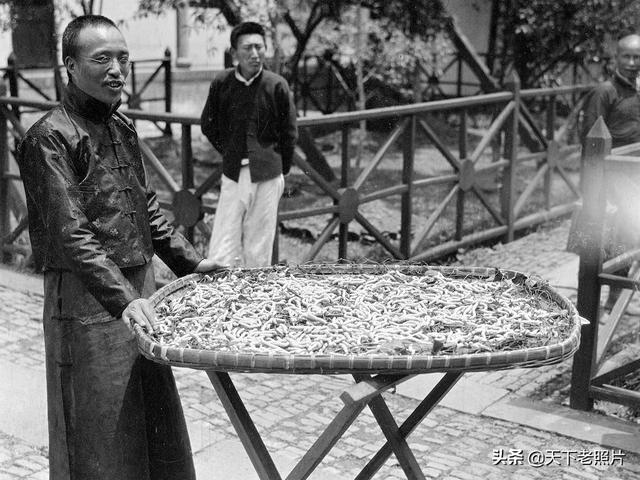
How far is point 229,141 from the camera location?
22.1 feet

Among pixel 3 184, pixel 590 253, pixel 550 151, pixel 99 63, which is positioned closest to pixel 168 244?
pixel 99 63

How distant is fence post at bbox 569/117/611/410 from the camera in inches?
206

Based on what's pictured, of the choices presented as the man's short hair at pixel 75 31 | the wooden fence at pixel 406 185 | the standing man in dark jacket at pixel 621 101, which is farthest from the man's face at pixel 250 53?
the man's short hair at pixel 75 31

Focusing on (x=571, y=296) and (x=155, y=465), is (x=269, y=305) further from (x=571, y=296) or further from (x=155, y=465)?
(x=571, y=296)

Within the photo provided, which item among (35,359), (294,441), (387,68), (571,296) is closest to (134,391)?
(294,441)

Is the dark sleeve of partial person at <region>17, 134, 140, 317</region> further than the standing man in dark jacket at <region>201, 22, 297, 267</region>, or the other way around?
the standing man in dark jacket at <region>201, 22, 297, 267</region>

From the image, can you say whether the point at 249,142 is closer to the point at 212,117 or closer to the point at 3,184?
the point at 212,117

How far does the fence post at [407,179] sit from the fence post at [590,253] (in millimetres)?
3113

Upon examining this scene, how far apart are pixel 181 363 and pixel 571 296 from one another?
17.8 ft

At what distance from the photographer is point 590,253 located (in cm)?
537

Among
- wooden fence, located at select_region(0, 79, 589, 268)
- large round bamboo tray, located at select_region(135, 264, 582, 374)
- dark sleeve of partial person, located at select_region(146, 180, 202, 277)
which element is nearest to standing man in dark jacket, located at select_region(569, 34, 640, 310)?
wooden fence, located at select_region(0, 79, 589, 268)

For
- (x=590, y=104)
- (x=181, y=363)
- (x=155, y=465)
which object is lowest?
(x=155, y=465)

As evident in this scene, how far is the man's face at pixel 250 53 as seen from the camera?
6543mm

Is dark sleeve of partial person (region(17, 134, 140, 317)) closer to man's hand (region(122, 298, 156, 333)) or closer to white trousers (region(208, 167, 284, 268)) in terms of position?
man's hand (region(122, 298, 156, 333))
